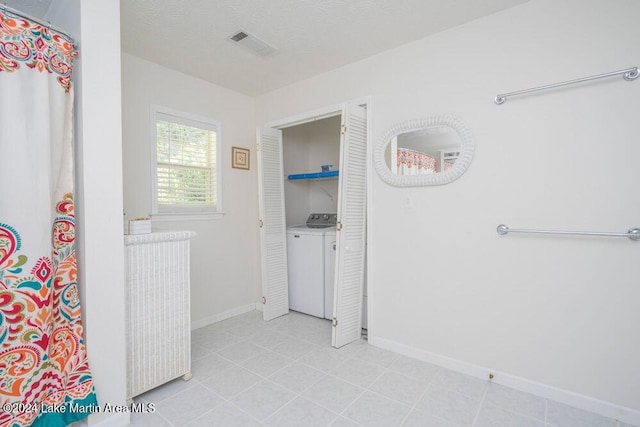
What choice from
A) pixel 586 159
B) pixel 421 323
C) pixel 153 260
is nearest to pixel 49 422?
pixel 153 260

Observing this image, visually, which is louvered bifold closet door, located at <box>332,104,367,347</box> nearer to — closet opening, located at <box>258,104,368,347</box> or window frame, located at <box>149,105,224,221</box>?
closet opening, located at <box>258,104,368,347</box>

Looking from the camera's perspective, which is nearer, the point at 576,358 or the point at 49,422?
the point at 49,422

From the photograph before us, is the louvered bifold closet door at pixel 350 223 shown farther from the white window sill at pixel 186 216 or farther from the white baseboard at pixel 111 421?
the white baseboard at pixel 111 421

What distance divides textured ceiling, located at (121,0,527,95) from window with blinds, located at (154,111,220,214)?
539mm

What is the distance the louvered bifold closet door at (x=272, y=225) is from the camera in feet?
10.8

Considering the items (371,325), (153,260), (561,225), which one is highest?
(561,225)

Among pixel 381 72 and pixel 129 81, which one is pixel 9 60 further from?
pixel 381 72

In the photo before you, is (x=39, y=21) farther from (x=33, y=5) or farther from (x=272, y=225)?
(x=272, y=225)

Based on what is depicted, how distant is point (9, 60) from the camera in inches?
55.1

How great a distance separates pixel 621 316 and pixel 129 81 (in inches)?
149

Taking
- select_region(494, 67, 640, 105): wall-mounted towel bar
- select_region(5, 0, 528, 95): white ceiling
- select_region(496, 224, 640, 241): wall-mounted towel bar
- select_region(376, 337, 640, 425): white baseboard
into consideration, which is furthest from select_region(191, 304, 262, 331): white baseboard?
select_region(494, 67, 640, 105): wall-mounted towel bar

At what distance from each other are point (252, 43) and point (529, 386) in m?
3.10

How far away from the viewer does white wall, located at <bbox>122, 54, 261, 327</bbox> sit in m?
2.65

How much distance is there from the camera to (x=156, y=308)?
1.96 m
